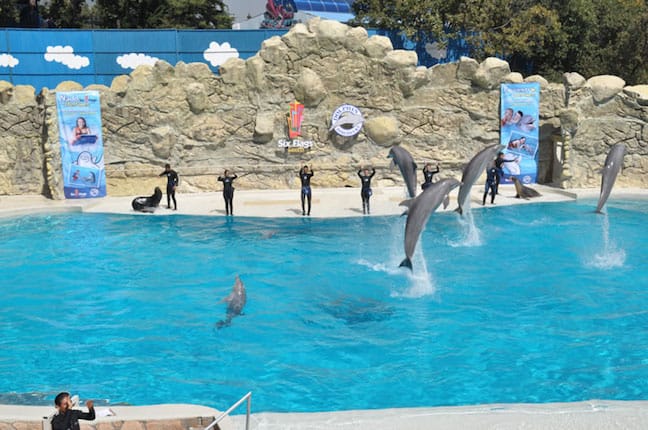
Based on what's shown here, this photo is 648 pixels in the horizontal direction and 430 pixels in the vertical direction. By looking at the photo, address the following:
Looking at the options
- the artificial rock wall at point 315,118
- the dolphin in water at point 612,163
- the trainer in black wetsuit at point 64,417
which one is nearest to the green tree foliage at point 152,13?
the artificial rock wall at point 315,118

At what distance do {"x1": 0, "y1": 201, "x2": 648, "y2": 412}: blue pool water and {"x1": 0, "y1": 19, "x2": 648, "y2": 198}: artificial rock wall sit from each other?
3921mm

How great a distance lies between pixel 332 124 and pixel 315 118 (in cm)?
54

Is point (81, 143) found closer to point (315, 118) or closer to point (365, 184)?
point (315, 118)

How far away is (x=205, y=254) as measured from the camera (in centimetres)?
1392

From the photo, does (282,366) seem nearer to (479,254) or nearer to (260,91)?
(479,254)

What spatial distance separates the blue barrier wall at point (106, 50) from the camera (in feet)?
82.4

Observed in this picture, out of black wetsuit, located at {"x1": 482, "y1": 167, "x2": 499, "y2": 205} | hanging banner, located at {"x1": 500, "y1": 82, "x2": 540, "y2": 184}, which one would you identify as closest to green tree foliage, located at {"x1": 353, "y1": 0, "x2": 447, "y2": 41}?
hanging banner, located at {"x1": 500, "y1": 82, "x2": 540, "y2": 184}

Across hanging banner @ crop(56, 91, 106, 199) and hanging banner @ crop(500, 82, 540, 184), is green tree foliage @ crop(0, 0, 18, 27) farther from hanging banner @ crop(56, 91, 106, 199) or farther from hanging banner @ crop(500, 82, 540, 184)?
hanging banner @ crop(500, 82, 540, 184)

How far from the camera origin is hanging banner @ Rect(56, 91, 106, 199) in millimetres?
18750

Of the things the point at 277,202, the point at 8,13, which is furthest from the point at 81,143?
the point at 8,13

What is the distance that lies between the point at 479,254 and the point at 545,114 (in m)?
9.00

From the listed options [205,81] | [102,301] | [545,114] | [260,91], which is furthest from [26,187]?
[545,114]

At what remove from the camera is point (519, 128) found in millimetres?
20359

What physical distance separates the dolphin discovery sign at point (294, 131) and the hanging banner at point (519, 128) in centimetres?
579
